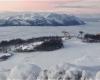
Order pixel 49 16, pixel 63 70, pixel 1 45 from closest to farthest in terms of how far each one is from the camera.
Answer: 1. pixel 63 70
2. pixel 1 45
3. pixel 49 16

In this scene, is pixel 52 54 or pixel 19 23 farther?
pixel 19 23

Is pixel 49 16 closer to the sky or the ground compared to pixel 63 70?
closer to the ground

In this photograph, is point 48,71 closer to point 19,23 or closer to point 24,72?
point 24,72

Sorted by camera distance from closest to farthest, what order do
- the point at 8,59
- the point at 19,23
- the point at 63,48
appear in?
the point at 8,59 → the point at 63,48 → the point at 19,23

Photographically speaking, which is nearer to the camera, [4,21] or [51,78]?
[51,78]

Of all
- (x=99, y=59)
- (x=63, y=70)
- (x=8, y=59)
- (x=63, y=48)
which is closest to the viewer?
(x=63, y=70)

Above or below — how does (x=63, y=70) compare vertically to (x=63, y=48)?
above

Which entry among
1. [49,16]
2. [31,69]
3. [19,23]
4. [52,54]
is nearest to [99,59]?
[52,54]

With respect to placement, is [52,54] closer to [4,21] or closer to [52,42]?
[52,42]

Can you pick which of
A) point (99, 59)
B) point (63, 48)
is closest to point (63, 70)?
point (99, 59)
